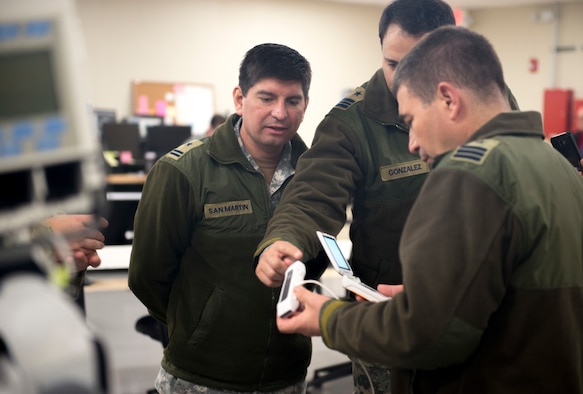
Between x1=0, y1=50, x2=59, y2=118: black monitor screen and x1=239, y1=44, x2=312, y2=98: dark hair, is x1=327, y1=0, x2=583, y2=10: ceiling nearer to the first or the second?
x1=239, y1=44, x2=312, y2=98: dark hair

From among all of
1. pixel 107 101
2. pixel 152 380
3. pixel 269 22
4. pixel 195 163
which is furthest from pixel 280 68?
pixel 269 22

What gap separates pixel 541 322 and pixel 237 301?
935mm

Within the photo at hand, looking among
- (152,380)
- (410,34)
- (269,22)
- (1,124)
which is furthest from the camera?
(269,22)

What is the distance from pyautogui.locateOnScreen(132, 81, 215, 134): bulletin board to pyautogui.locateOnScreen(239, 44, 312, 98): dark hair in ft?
25.5

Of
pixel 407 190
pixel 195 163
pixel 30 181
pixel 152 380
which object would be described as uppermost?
pixel 30 181

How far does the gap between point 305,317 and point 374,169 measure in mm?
717

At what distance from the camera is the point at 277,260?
5.28ft

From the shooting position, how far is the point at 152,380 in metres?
4.07

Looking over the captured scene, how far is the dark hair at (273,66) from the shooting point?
2092mm

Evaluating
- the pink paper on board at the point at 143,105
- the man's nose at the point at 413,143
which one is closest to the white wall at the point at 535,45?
the pink paper on board at the point at 143,105

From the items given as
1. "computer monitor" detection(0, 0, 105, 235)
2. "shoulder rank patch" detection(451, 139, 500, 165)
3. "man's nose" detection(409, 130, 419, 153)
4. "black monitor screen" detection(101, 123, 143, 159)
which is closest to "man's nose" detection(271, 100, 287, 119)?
"man's nose" detection(409, 130, 419, 153)

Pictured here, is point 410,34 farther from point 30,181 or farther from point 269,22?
point 269,22

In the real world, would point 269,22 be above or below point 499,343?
above

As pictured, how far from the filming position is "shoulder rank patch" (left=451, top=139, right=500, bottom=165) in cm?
123
